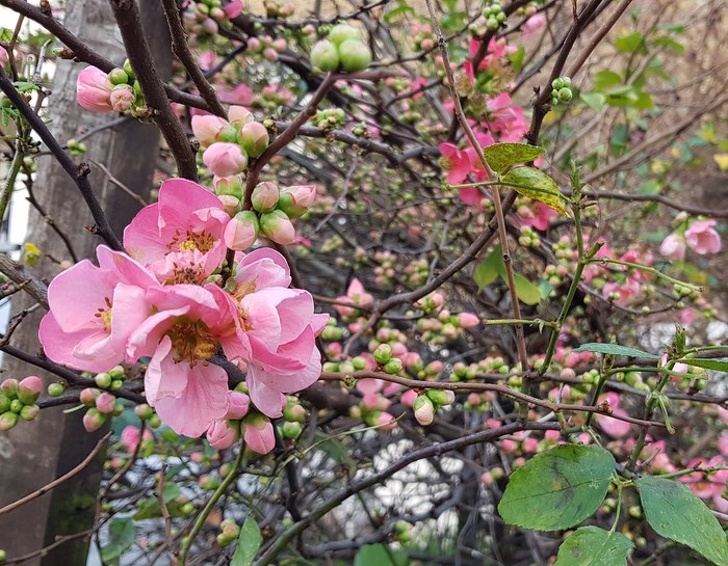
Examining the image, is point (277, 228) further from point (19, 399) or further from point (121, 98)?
point (19, 399)

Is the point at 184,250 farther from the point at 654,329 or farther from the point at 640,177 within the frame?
the point at 640,177

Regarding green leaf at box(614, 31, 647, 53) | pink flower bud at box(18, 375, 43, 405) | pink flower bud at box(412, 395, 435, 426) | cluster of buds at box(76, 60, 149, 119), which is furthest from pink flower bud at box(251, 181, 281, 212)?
green leaf at box(614, 31, 647, 53)

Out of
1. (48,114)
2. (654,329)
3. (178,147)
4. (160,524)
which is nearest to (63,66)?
(48,114)

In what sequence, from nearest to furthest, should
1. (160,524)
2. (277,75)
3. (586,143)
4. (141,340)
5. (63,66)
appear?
(141,340) < (63,66) < (160,524) < (277,75) < (586,143)

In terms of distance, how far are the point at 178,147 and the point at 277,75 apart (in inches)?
53.1

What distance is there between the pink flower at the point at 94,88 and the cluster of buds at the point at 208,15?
1.89 ft

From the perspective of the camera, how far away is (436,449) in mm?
594

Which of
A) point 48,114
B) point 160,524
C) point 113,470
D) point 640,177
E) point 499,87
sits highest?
point 499,87

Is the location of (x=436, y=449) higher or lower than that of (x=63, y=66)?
lower

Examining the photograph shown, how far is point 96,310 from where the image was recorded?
402mm

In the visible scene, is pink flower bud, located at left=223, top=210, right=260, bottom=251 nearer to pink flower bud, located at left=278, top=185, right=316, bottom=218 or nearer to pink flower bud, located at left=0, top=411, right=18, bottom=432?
pink flower bud, located at left=278, top=185, right=316, bottom=218

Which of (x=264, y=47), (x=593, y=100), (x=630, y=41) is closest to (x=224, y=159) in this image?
(x=264, y=47)

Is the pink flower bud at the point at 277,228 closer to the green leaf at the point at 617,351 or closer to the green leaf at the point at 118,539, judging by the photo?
the green leaf at the point at 617,351

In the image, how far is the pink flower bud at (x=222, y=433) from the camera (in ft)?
1.64
